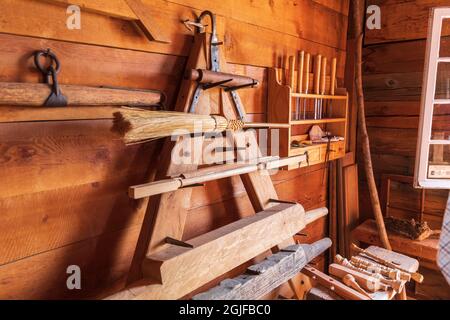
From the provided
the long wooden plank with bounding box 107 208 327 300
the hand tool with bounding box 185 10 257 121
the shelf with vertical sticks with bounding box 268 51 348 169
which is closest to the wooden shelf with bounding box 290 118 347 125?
the shelf with vertical sticks with bounding box 268 51 348 169

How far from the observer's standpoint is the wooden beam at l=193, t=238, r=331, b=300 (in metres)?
0.95

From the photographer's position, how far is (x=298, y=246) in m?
1.27

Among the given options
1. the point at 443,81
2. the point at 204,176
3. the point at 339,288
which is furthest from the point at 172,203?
the point at 443,81

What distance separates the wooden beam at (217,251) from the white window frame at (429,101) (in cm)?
93

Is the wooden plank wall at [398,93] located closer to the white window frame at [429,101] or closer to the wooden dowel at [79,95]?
the white window frame at [429,101]

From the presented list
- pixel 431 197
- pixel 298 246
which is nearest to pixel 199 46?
pixel 298 246

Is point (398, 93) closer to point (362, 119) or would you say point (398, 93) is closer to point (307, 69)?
point (362, 119)

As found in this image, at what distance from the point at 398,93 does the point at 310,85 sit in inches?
28.3

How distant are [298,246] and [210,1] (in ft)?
3.03

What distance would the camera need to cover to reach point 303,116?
5.30 feet

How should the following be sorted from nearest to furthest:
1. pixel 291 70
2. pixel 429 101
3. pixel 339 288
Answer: pixel 339 288
pixel 291 70
pixel 429 101

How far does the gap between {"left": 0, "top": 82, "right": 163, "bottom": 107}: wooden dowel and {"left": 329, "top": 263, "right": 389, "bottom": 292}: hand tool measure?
918mm

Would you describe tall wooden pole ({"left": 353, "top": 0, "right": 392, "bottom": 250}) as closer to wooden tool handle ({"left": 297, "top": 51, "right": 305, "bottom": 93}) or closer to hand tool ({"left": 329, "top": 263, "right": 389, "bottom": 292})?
wooden tool handle ({"left": 297, "top": 51, "right": 305, "bottom": 93})

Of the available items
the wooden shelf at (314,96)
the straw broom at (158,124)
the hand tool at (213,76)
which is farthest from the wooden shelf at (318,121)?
the straw broom at (158,124)
